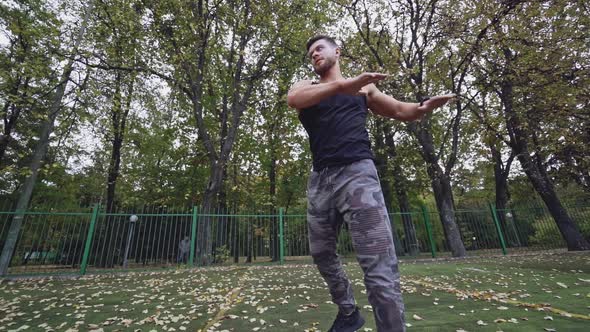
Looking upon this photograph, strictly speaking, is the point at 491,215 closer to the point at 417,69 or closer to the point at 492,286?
the point at 417,69

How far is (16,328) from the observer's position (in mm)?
3318

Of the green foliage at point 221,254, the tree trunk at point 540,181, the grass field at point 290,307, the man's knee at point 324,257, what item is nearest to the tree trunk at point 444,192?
the tree trunk at point 540,181

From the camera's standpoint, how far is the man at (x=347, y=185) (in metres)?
1.66

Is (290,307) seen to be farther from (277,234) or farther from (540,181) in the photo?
(540,181)

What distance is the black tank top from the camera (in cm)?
195

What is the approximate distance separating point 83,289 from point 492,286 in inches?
317

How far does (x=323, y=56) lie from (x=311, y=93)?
0.52 metres

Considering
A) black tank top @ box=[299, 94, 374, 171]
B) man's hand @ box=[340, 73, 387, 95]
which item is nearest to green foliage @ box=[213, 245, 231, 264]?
black tank top @ box=[299, 94, 374, 171]

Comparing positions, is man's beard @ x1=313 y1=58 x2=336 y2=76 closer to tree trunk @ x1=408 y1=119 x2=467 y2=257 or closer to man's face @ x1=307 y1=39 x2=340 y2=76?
man's face @ x1=307 y1=39 x2=340 y2=76

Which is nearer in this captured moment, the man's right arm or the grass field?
the man's right arm

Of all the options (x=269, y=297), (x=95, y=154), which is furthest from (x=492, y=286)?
(x=95, y=154)

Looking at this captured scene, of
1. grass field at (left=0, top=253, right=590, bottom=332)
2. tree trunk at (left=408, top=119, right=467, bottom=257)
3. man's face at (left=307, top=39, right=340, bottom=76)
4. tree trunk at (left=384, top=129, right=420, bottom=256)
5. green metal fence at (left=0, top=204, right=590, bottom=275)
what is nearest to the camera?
man's face at (left=307, top=39, right=340, bottom=76)

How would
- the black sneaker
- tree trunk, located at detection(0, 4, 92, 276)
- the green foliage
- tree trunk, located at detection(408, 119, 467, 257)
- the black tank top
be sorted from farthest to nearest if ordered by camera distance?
1. the green foliage
2. tree trunk, located at detection(408, 119, 467, 257)
3. tree trunk, located at detection(0, 4, 92, 276)
4. the black sneaker
5. the black tank top

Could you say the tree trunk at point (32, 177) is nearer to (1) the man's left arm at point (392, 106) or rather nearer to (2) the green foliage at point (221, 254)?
(2) the green foliage at point (221, 254)
